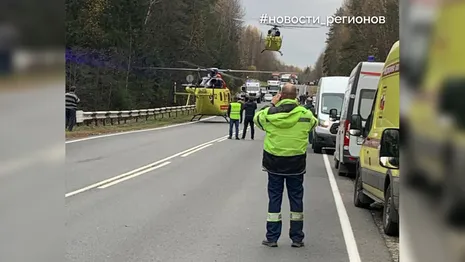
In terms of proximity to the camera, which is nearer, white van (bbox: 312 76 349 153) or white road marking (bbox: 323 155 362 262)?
white road marking (bbox: 323 155 362 262)

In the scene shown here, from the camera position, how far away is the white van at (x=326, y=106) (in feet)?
63.6

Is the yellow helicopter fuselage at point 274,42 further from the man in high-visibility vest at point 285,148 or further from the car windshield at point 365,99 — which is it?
the man in high-visibility vest at point 285,148

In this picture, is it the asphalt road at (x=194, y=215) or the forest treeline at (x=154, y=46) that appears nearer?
the asphalt road at (x=194, y=215)

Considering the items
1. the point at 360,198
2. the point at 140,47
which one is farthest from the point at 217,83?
the point at 360,198

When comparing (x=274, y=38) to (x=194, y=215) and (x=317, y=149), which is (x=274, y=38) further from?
(x=194, y=215)

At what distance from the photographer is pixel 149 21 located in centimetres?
5359

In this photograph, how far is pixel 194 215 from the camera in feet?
28.5

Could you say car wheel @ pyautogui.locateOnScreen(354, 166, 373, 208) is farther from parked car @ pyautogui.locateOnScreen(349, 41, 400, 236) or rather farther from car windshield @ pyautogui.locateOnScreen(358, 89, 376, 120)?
car windshield @ pyautogui.locateOnScreen(358, 89, 376, 120)

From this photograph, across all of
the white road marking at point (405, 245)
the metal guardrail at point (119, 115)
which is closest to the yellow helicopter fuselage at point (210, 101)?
the metal guardrail at point (119, 115)

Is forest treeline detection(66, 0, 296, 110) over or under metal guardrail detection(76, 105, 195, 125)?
over

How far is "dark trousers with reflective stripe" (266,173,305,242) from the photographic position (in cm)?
677

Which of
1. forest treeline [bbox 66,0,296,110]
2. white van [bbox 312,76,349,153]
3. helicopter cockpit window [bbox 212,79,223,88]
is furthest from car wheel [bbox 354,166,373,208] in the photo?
helicopter cockpit window [bbox 212,79,223,88]

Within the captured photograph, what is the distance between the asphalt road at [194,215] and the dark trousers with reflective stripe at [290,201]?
0.17 metres

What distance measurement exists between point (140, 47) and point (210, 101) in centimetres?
1219
